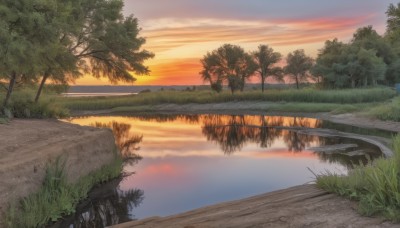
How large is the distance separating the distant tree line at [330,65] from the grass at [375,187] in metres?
56.6

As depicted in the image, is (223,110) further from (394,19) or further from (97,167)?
(97,167)

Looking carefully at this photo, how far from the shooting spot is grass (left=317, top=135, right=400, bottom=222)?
641 cm

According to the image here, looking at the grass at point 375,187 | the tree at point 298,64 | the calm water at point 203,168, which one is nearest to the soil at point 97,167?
the grass at point 375,187

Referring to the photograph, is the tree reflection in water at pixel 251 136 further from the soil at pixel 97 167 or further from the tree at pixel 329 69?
the tree at pixel 329 69

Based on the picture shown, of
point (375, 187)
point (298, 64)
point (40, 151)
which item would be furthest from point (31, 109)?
point (298, 64)

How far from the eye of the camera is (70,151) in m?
12.4

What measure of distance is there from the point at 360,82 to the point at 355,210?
202ft

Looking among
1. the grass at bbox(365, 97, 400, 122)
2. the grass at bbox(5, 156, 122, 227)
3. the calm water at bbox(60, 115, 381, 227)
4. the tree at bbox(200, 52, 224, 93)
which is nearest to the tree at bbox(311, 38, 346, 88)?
the tree at bbox(200, 52, 224, 93)

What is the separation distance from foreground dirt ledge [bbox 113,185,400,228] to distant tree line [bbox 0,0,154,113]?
28.6 feet

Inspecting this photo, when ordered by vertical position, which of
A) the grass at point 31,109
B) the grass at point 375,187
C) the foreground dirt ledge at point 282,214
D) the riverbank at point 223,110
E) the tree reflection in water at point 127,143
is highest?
the grass at point 31,109

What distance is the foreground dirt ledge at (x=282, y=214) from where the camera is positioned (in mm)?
6500

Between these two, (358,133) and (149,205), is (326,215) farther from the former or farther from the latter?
(358,133)

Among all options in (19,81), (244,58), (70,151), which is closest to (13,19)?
(70,151)

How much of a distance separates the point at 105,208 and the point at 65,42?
459 inches
